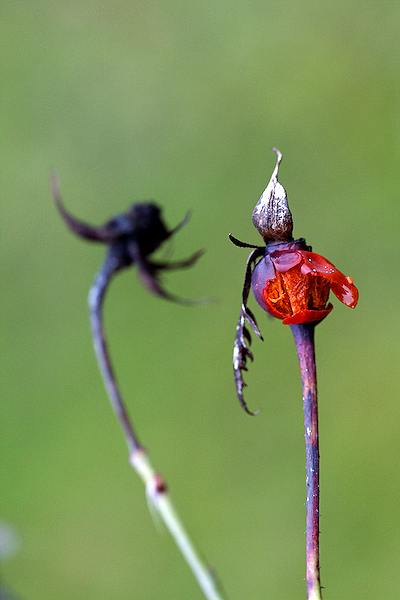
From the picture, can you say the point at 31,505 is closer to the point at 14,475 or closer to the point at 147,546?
the point at 14,475

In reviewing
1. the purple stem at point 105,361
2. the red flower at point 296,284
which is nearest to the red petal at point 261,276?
the red flower at point 296,284

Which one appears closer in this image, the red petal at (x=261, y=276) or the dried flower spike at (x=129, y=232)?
the red petal at (x=261, y=276)

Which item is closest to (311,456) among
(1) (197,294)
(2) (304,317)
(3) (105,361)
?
(2) (304,317)

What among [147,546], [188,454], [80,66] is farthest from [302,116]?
[147,546]

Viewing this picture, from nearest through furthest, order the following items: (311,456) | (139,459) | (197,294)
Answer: (311,456) < (139,459) < (197,294)

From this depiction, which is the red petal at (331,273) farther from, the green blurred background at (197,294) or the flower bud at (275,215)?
the green blurred background at (197,294)

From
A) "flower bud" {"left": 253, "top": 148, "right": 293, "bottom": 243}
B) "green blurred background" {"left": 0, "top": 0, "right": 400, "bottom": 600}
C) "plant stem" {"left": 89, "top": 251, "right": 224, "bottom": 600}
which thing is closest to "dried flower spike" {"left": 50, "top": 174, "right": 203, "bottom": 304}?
"plant stem" {"left": 89, "top": 251, "right": 224, "bottom": 600}

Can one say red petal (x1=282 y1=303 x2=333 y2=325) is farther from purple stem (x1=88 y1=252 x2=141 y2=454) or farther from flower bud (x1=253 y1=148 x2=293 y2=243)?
purple stem (x1=88 y1=252 x2=141 y2=454)

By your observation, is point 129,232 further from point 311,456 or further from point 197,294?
point 197,294
